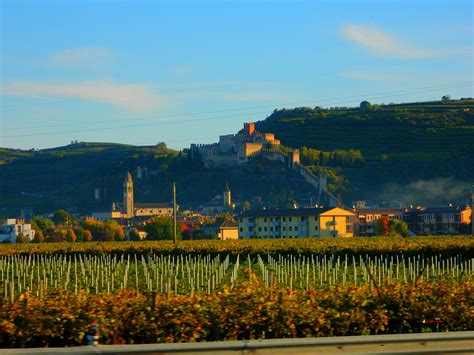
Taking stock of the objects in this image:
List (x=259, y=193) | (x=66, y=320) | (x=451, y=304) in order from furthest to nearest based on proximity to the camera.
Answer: (x=259, y=193)
(x=451, y=304)
(x=66, y=320)

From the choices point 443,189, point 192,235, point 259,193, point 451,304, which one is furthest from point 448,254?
point 259,193

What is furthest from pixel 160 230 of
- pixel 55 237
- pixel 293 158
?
pixel 293 158

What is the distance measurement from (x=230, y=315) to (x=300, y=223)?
301 feet

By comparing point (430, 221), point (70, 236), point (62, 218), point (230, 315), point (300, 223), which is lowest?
point (70, 236)

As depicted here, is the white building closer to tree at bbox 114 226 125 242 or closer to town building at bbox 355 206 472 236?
tree at bbox 114 226 125 242

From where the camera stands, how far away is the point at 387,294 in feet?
47.7

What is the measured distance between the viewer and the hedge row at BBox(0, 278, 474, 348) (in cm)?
1298

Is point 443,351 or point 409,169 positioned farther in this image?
point 409,169

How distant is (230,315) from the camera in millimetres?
13414

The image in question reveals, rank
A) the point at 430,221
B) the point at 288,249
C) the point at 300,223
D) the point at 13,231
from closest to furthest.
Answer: the point at 288,249 < the point at 300,223 < the point at 430,221 < the point at 13,231

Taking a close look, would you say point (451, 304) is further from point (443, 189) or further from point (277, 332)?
point (443, 189)

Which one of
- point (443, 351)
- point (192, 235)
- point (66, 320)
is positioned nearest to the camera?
point (443, 351)

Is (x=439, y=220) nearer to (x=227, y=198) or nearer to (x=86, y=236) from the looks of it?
(x=86, y=236)

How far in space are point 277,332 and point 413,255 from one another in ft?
110
